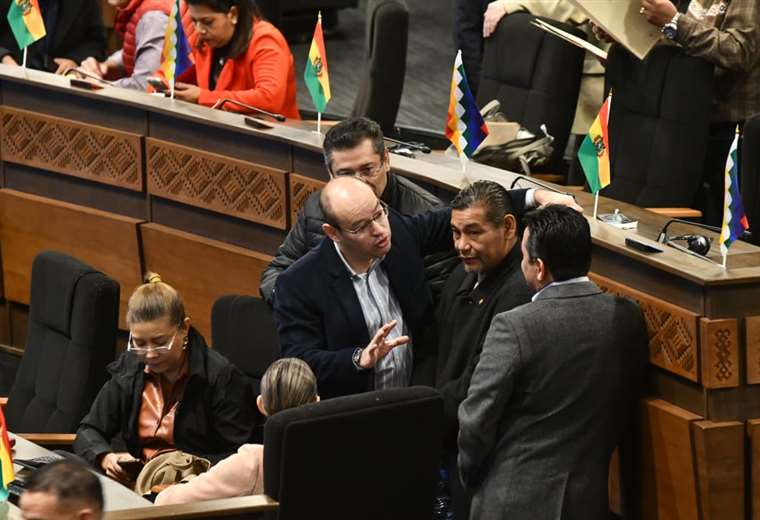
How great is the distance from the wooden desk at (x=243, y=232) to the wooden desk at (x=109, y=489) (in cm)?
128

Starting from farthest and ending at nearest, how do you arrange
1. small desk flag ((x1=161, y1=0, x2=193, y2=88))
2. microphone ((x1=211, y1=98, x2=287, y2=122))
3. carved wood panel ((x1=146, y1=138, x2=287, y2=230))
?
small desk flag ((x1=161, y1=0, x2=193, y2=88)) → microphone ((x1=211, y1=98, x2=287, y2=122)) → carved wood panel ((x1=146, y1=138, x2=287, y2=230))

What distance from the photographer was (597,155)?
13.5ft

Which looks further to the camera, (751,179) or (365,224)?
(751,179)

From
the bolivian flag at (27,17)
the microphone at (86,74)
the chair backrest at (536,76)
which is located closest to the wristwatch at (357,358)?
the chair backrest at (536,76)

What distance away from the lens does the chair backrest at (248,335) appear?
4.46m

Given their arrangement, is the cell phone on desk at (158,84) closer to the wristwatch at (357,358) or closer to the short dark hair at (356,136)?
the short dark hair at (356,136)

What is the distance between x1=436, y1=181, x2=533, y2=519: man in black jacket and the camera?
12.5 feet

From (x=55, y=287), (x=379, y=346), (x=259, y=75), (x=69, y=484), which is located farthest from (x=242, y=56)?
(x=69, y=484)

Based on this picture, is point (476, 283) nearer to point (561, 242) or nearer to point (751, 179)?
point (561, 242)

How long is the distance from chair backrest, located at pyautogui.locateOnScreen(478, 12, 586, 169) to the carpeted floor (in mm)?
1682

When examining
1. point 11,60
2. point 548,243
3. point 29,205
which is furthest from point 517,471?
point 11,60

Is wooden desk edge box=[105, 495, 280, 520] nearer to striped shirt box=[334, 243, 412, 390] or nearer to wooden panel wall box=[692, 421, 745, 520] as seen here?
striped shirt box=[334, 243, 412, 390]

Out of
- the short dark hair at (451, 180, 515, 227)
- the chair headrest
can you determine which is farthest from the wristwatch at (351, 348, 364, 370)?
the chair headrest

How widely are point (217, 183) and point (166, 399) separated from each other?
152cm
